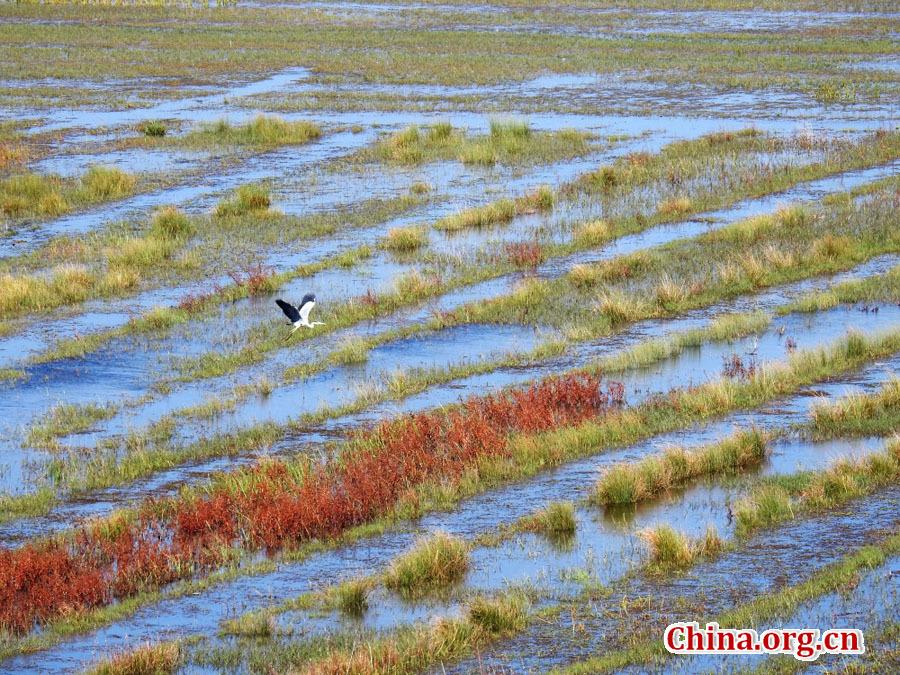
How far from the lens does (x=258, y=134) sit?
→ 3528 cm

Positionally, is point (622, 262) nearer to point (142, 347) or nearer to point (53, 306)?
point (142, 347)

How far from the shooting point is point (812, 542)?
36.3 feet

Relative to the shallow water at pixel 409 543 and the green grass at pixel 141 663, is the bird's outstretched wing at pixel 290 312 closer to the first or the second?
the shallow water at pixel 409 543

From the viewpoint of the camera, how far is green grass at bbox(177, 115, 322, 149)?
34.7 m

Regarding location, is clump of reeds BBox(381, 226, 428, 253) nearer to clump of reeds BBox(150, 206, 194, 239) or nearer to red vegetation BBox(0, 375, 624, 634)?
clump of reeds BBox(150, 206, 194, 239)

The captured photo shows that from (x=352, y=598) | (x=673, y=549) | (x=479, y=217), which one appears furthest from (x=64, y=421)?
(x=479, y=217)

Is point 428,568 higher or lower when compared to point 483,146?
lower

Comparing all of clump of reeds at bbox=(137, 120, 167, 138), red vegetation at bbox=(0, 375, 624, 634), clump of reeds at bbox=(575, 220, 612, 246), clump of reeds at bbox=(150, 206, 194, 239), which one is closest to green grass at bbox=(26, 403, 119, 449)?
red vegetation at bbox=(0, 375, 624, 634)

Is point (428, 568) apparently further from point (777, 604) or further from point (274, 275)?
point (274, 275)

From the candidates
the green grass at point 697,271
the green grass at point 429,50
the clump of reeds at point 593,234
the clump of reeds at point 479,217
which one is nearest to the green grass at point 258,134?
the green grass at point 429,50

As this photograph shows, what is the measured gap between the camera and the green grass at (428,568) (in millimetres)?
10727

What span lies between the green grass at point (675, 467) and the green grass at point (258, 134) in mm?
22879

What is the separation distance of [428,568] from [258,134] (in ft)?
85.3

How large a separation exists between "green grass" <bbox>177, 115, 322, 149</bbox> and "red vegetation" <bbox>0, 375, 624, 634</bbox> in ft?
68.6
